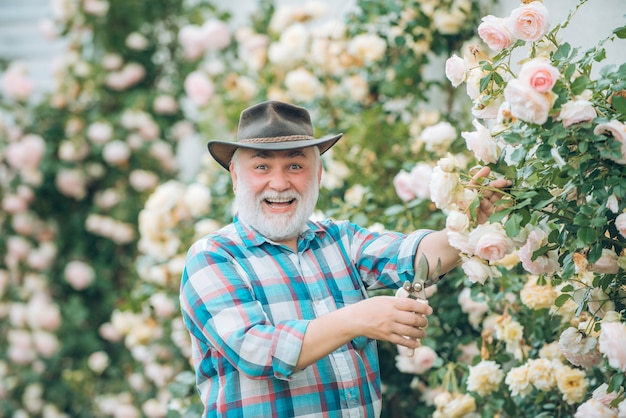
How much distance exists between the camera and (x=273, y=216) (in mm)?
2045

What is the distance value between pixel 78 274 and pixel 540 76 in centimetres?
370

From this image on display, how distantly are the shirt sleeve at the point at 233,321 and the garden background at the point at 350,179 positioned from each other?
0.48 m

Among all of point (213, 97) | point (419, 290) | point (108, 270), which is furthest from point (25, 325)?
point (419, 290)

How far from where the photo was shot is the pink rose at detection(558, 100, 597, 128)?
5.17 ft

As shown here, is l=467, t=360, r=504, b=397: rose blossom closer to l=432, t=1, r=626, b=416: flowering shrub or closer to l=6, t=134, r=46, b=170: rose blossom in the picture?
l=432, t=1, r=626, b=416: flowering shrub

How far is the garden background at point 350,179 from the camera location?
1.73 meters

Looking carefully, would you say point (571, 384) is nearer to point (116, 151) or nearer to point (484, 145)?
point (484, 145)

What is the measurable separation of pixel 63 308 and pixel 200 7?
6.73 ft

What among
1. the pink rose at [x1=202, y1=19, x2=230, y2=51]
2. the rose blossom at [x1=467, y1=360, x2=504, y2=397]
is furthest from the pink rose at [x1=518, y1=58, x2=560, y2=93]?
the pink rose at [x1=202, y1=19, x2=230, y2=51]

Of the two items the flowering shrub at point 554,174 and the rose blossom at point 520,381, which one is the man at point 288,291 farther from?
the rose blossom at point 520,381

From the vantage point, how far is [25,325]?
4844 mm

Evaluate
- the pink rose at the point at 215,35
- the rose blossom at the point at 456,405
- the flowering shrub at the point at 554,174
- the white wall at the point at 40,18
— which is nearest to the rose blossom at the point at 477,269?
the flowering shrub at the point at 554,174

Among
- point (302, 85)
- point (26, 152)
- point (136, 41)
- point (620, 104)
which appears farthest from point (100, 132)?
point (620, 104)

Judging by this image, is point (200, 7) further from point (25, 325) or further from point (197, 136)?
point (25, 325)
